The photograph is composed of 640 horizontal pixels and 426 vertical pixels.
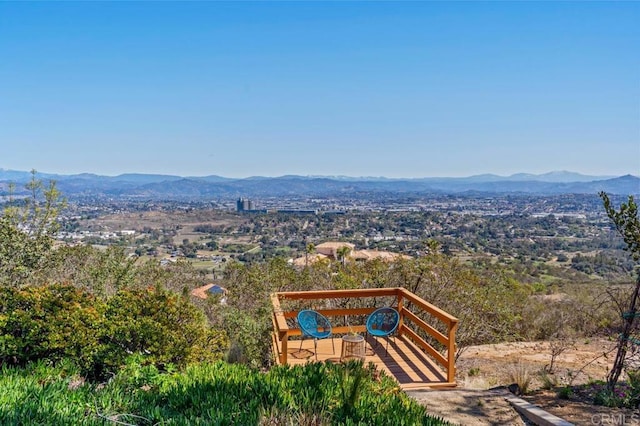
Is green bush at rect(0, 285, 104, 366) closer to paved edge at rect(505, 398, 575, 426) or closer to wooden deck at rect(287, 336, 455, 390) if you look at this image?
wooden deck at rect(287, 336, 455, 390)

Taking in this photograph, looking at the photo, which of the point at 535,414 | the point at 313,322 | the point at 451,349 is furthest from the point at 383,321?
the point at 535,414

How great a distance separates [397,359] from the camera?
18.1 feet

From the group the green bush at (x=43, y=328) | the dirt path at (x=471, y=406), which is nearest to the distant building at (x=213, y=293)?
the green bush at (x=43, y=328)

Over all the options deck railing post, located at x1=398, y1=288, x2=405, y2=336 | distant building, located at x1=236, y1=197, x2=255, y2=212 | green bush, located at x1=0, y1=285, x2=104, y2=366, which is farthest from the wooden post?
distant building, located at x1=236, y1=197, x2=255, y2=212

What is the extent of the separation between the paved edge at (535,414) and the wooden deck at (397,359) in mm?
868

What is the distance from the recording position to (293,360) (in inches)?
211

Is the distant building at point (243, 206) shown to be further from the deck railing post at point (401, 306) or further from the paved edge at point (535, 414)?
the paved edge at point (535, 414)

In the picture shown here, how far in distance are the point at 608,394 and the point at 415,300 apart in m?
2.30

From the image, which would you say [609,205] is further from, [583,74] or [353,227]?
[353,227]

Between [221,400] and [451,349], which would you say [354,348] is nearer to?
[451,349]

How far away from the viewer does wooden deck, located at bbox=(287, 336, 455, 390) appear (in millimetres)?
4848

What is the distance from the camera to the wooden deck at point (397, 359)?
485cm

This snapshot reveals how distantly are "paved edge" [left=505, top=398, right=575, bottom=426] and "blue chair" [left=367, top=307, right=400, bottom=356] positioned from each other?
74.4 inches

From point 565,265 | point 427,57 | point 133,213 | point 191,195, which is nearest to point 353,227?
point 565,265
